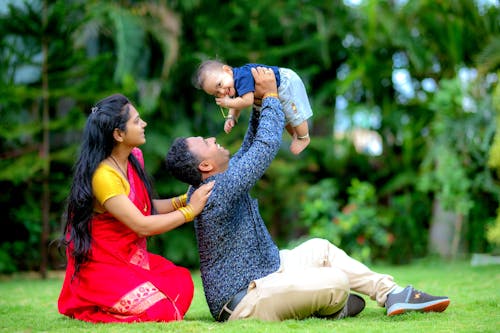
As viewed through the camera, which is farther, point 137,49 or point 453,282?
point 137,49

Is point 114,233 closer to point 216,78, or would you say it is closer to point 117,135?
point 117,135

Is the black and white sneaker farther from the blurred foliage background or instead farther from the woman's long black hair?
the blurred foliage background

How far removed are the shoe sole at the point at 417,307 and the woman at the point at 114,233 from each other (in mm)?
1144

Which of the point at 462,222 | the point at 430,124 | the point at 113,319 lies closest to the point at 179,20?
the point at 430,124

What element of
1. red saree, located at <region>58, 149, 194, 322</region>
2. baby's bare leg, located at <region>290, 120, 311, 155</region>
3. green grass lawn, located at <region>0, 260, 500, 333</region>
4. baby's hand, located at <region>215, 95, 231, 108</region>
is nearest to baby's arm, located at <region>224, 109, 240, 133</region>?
baby's hand, located at <region>215, 95, 231, 108</region>

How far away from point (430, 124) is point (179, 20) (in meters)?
4.05

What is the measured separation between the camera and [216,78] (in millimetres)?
4391

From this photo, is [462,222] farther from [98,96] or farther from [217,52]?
[98,96]

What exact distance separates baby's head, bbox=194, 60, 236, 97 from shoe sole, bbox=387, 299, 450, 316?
1600 mm

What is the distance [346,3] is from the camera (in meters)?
11.3

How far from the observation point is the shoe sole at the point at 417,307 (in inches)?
149

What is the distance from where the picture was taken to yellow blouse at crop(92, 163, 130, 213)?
3.77 metres

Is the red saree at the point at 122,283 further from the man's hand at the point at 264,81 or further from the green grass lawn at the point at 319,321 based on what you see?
the man's hand at the point at 264,81

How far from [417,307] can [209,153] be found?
1403 millimetres
